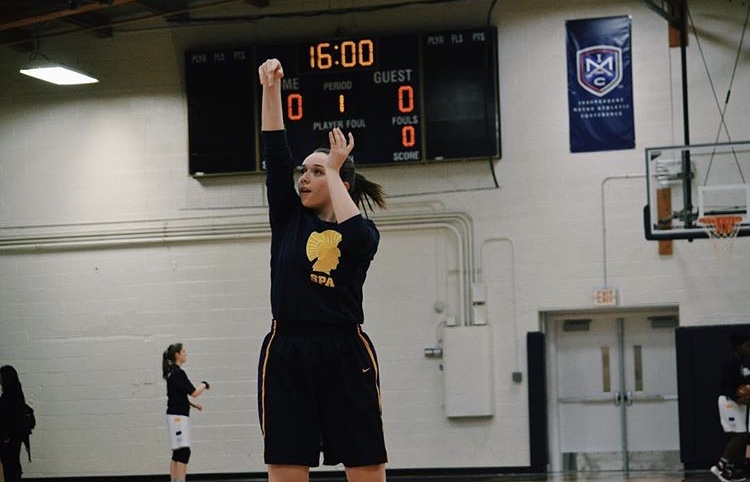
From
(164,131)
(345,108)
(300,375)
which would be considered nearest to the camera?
(300,375)

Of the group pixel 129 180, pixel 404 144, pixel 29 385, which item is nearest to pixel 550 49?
pixel 404 144

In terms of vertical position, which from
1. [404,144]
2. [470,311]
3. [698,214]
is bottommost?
[470,311]

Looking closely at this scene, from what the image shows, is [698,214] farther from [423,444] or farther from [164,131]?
[164,131]

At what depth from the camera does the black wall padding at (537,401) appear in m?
15.4

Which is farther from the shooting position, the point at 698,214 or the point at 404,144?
the point at 404,144

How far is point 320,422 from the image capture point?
14.8ft

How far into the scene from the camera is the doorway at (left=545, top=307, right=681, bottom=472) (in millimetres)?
15555

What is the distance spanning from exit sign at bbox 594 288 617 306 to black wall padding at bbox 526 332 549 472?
88cm

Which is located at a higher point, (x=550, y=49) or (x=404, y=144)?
(x=550, y=49)

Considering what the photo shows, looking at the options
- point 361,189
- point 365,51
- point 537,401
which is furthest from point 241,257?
point 361,189

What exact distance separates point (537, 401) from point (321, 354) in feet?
37.5

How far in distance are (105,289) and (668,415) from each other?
809cm

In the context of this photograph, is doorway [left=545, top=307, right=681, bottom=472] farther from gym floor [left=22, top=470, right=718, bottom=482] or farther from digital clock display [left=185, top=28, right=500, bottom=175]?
digital clock display [left=185, top=28, right=500, bottom=175]

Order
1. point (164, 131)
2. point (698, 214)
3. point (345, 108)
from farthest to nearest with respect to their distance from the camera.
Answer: point (164, 131), point (345, 108), point (698, 214)
